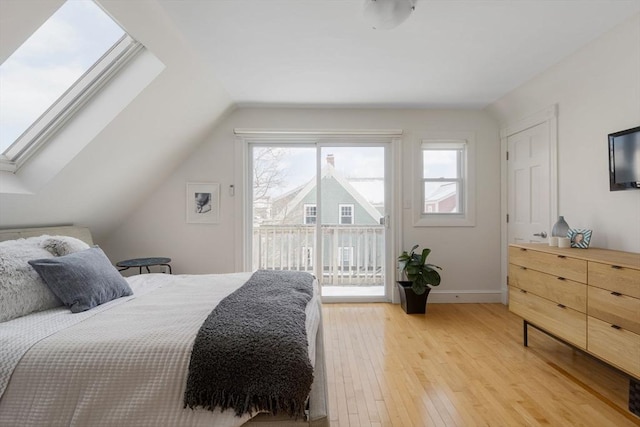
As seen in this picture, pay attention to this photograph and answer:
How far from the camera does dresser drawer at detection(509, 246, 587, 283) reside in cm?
211

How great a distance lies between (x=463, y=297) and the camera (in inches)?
155

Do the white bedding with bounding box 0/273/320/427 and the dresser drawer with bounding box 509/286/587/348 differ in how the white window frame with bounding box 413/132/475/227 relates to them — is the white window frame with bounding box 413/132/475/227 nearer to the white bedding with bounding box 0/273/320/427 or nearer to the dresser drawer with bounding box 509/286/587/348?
the dresser drawer with bounding box 509/286/587/348

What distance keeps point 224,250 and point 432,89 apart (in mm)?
2951

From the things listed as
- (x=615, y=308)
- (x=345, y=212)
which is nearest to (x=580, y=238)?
(x=615, y=308)

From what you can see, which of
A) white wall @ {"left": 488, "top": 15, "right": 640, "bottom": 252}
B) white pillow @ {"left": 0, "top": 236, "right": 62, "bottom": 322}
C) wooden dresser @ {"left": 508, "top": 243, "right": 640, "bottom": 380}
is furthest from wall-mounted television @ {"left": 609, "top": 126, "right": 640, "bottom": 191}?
white pillow @ {"left": 0, "top": 236, "right": 62, "bottom": 322}

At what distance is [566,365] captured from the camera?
2365mm

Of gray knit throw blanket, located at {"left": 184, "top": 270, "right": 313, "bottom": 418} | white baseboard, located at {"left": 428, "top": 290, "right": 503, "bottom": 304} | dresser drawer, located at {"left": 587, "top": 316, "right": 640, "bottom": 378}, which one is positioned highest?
gray knit throw blanket, located at {"left": 184, "top": 270, "right": 313, "bottom": 418}

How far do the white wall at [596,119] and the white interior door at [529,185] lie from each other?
190 mm

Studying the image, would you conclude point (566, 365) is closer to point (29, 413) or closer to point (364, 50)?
point (364, 50)

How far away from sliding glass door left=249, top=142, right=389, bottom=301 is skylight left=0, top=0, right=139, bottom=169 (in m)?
1.92

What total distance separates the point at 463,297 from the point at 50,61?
443cm

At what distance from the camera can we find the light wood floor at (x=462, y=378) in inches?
70.5

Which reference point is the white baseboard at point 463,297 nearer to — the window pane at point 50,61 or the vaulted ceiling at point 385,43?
the vaulted ceiling at point 385,43

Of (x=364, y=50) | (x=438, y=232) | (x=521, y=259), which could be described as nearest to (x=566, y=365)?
(x=521, y=259)
